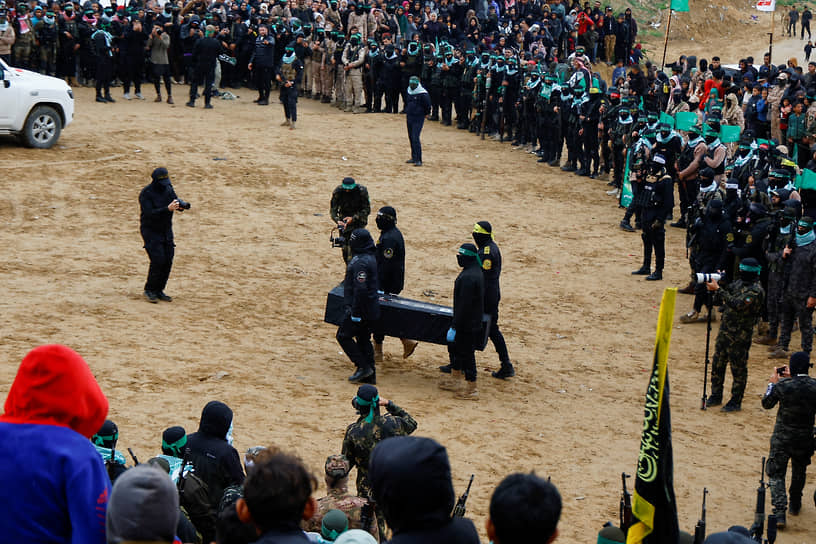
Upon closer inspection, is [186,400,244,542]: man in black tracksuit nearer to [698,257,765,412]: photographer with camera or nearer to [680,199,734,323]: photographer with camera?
[698,257,765,412]: photographer with camera

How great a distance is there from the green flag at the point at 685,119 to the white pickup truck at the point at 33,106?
12490 millimetres

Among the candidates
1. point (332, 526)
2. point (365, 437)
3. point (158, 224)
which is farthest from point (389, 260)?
point (332, 526)

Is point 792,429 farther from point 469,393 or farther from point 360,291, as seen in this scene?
point 360,291

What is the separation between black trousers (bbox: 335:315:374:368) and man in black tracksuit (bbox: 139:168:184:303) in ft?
9.69

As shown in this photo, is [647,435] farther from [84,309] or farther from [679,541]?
[84,309]

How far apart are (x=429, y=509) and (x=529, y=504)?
36 cm

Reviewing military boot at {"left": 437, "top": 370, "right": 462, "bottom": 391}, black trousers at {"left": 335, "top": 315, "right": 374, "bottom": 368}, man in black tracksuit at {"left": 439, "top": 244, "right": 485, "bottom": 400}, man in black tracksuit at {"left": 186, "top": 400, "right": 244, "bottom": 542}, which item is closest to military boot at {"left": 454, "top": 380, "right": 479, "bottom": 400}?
man in black tracksuit at {"left": 439, "top": 244, "right": 485, "bottom": 400}

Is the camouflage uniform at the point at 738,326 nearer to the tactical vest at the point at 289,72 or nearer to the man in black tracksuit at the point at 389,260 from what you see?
the man in black tracksuit at the point at 389,260

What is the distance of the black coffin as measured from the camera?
1101 cm

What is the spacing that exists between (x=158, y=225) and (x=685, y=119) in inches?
497

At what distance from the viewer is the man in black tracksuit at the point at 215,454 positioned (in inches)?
250

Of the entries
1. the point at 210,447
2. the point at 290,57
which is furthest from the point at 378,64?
the point at 210,447

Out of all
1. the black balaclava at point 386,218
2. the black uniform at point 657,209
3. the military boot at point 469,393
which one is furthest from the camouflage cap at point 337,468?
the black uniform at point 657,209

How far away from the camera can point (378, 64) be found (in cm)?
2702
